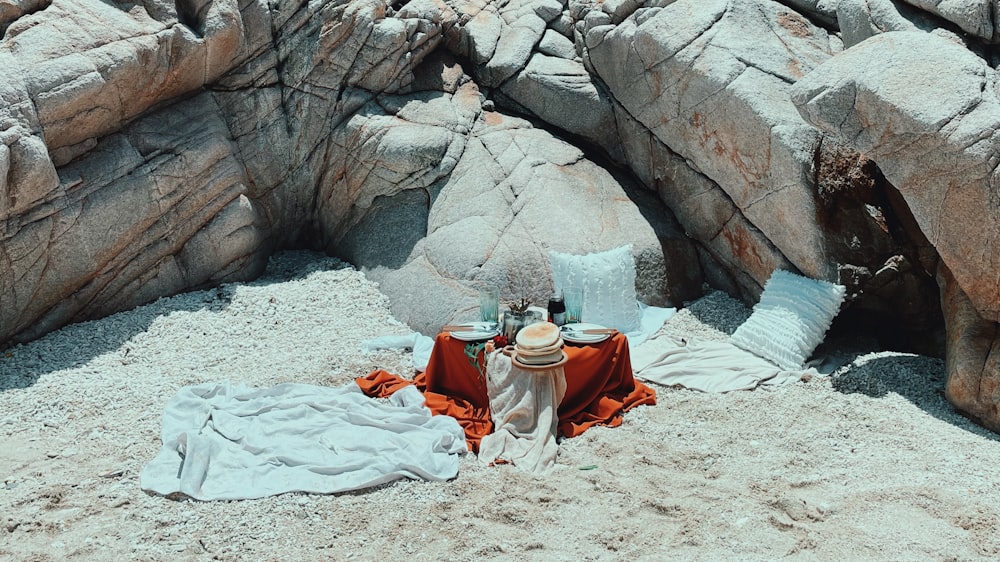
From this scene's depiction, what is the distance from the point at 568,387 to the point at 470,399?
850mm

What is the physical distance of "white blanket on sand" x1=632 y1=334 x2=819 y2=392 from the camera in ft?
28.3

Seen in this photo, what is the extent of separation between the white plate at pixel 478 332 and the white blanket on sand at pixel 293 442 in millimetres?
617

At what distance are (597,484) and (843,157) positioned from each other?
4381 millimetres

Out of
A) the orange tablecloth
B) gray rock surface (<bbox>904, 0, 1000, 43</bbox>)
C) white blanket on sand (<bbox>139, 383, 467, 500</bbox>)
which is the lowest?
white blanket on sand (<bbox>139, 383, 467, 500</bbox>)

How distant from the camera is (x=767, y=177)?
9680 millimetres

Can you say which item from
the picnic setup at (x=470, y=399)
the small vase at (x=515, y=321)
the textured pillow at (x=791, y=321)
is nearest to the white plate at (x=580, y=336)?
the picnic setup at (x=470, y=399)

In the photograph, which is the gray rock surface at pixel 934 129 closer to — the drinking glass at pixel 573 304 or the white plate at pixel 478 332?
the drinking glass at pixel 573 304

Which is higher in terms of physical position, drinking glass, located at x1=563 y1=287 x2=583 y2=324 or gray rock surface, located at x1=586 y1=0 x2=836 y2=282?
gray rock surface, located at x1=586 y1=0 x2=836 y2=282

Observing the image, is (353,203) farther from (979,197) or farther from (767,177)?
(979,197)

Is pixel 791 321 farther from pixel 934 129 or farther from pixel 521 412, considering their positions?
pixel 521 412

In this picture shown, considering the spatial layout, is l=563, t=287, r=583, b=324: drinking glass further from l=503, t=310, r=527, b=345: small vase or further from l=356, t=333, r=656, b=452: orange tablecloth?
l=503, t=310, r=527, b=345: small vase

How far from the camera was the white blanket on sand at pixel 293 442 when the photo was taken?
673cm

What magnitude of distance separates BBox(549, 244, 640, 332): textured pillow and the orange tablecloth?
1.39 m

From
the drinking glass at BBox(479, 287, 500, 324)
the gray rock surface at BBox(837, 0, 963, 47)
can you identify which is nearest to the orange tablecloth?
the drinking glass at BBox(479, 287, 500, 324)
